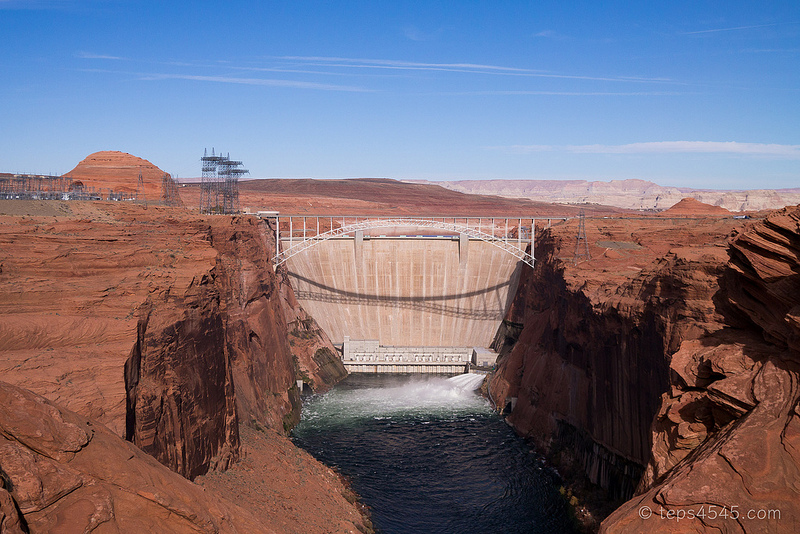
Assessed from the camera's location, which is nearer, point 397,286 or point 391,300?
point 397,286

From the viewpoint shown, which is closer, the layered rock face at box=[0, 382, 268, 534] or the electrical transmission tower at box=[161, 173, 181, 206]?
the layered rock face at box=[0, 382, 268, 534]

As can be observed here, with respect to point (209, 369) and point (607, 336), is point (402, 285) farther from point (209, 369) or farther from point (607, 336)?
point (209, 369)

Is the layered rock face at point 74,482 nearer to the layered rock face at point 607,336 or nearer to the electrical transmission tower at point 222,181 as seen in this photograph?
the layered rock face at point 607,336

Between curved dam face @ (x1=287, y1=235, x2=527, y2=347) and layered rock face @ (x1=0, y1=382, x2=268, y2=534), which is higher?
layered rock face @ (x1=0, y1=382, x2=268, y2=534)

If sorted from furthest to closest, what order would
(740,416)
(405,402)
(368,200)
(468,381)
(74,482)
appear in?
(368,200) → (468,381) → (405,402) → (740,416) → (74,482)

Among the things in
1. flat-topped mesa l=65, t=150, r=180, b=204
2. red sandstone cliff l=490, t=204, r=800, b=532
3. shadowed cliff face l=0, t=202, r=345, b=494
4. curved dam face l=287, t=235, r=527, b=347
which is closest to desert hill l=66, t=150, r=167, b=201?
flat-topped mesa l=65, t=150, r=180, b=204

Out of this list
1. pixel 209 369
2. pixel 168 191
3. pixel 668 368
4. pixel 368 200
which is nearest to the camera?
pixel 668 368

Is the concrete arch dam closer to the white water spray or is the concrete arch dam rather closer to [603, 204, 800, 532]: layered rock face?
the white water spray

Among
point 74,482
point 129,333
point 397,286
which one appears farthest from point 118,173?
point 74,482
